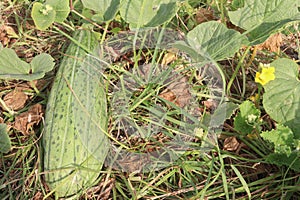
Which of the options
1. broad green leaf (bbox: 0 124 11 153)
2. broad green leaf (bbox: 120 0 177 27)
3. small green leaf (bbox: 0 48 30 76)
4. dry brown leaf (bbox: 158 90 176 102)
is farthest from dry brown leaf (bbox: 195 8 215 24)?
broad green leaf (bbox: 0 124 11 153)

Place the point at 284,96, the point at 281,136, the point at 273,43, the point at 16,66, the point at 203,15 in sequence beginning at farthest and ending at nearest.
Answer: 1. the point at 203,15
2. the point at 273,43
3. the point at 16,66
4. the point at 284,96
5. the point at 281,136

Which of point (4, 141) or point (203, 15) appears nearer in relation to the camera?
point (4, 141)

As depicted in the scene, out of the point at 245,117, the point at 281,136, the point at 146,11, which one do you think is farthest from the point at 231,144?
the point at 146,11

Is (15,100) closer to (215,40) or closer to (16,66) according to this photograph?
(16,66)

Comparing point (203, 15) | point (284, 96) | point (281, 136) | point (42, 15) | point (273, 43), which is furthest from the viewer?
point (203, 15)

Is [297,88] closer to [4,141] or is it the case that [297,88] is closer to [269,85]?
[269,85]

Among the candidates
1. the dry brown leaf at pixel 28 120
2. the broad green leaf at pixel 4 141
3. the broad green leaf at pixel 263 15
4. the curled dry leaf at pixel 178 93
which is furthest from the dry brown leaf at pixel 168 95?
the broad green leaf at pixel 4 141

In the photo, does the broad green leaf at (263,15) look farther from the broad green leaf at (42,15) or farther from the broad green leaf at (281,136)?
the broad green leaf at (42,15)
